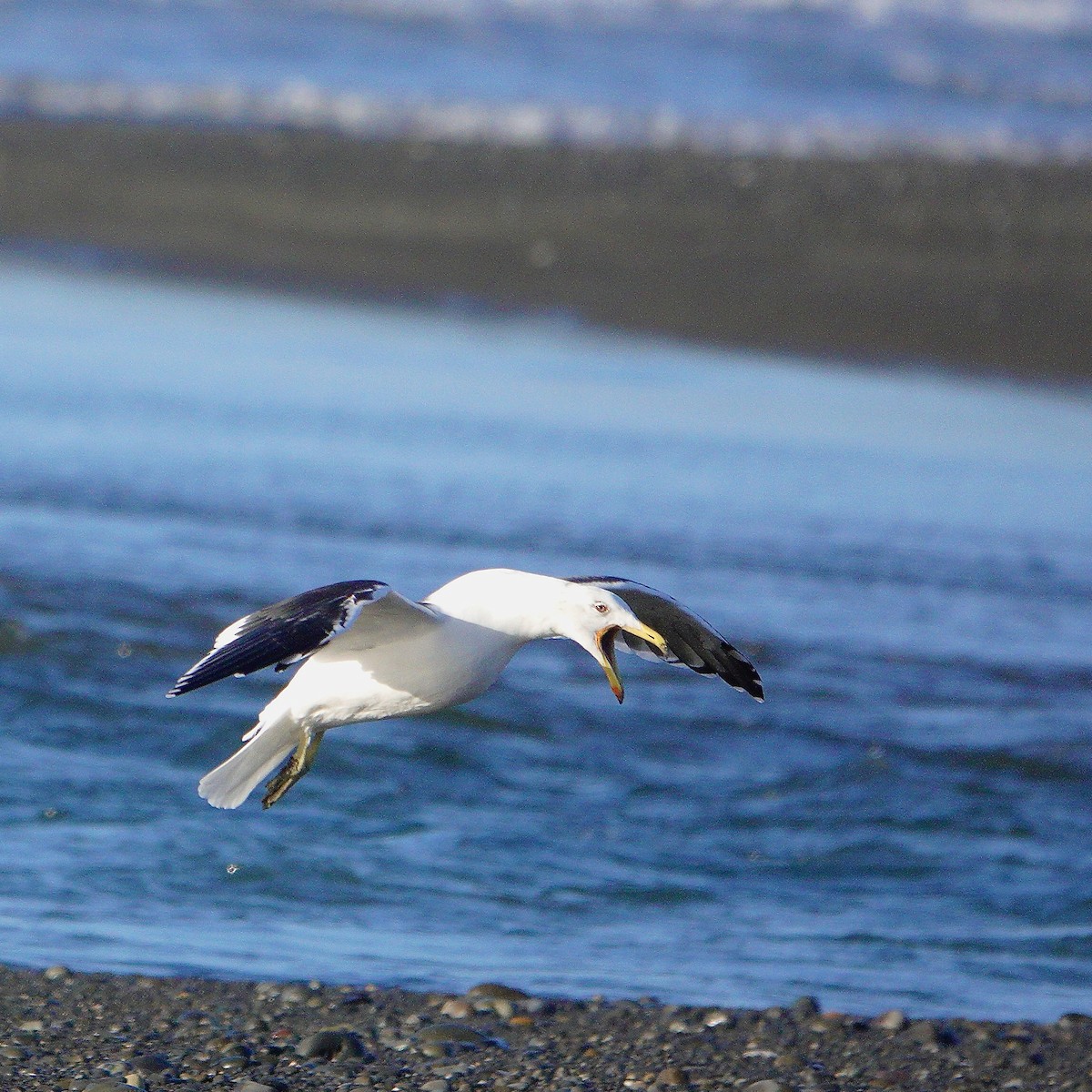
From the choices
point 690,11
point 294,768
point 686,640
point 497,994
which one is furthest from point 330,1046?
point 690,11

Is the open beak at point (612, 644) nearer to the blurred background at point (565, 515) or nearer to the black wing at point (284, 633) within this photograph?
the black wing at point (284, 633)

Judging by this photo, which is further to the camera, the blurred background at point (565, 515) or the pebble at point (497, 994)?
the blurred background at point (565, 515)

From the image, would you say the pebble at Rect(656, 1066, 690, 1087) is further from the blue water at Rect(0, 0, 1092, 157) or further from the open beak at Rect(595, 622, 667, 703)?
the blue water at Rect(0, 0, 1092, 157)

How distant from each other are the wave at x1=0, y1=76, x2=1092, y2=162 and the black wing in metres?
21.4

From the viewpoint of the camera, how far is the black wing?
5.80 m

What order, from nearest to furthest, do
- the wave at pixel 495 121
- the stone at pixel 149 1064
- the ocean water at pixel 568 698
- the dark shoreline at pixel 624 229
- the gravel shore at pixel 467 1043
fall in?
1. the stone at pixel 149 1064
2. the gravel shore at pixel 467 1043
3. the ocean water at pixel 568 698
4. the dark shoreline at pixel 624 229
5. the wave at pixel 495 121

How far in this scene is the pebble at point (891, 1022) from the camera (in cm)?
702

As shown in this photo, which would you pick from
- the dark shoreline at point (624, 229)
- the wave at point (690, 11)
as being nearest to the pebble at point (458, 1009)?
the dark shoreline at point (624, 229)

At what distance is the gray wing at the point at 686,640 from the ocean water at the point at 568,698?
118 cm

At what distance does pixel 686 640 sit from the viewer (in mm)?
7293

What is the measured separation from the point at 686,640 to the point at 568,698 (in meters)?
3.22

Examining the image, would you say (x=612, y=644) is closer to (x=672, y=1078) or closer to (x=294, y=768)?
(x=294, y=768)

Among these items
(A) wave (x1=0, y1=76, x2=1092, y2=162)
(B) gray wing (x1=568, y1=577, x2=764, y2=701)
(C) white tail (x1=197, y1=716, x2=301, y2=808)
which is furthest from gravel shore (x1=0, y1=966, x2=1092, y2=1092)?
(A) wave (x1=0, y1=76, x2=1092, y2=162)

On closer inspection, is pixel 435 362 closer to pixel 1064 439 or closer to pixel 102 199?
pixel 1064 439
